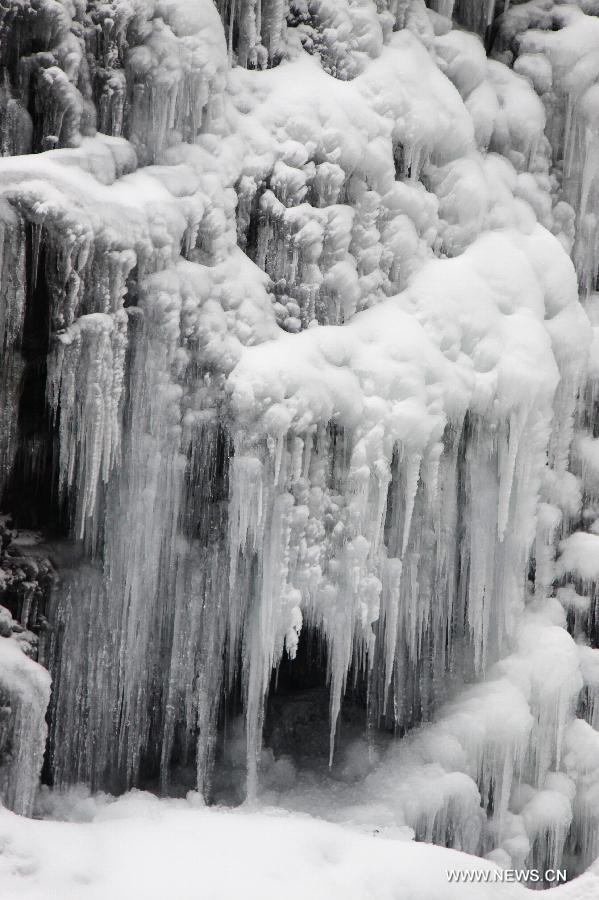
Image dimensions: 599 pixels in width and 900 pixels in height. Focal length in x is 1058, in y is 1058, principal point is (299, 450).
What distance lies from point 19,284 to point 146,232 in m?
0.59

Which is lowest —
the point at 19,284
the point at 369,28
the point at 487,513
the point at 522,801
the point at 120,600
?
the point at 522,801

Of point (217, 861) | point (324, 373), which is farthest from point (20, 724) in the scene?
point (324, 373)

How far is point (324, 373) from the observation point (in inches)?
193

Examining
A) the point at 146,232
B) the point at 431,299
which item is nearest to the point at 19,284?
the point at 146,232

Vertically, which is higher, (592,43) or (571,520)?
(592,43)

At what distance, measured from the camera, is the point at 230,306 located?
4.79 m

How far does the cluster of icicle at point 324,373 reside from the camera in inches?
175

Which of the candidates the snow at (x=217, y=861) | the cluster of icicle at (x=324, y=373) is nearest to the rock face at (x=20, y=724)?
the cluster of icicle at (x=324, y=373)

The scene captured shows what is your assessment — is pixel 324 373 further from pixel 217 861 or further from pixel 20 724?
pixel 217 861

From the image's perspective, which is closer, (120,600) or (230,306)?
(230,306)

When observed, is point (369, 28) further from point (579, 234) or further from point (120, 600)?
point (120, 600)

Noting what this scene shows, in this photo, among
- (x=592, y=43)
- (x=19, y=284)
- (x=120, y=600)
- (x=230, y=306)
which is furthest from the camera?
(x=592, y=43)

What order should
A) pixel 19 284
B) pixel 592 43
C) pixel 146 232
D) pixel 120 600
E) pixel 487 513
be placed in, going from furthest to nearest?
pixel 592 43 < pixel 487 513 < pixel 120 600 < pixel 146 232 < pixel 19 284

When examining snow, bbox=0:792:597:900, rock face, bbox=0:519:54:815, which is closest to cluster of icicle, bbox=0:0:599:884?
rock face, bbox=0:519:54:815
